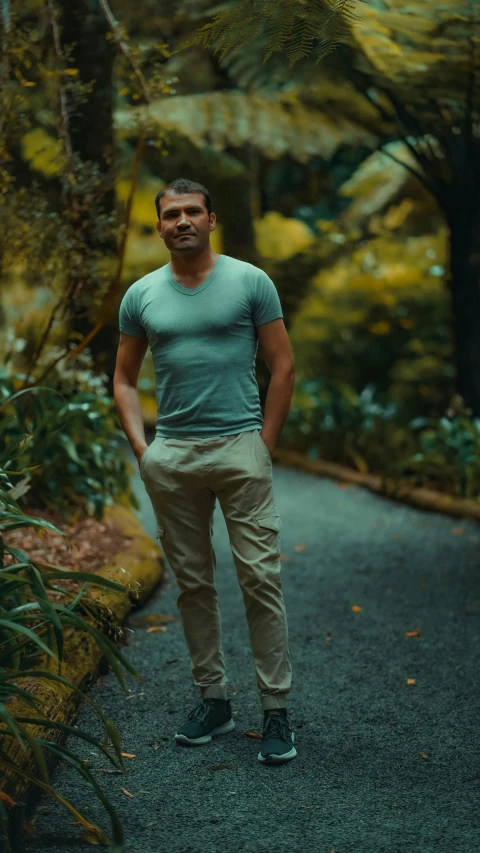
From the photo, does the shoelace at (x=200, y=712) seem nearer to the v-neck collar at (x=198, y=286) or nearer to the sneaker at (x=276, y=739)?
the sneaker at (x=276, y=739)

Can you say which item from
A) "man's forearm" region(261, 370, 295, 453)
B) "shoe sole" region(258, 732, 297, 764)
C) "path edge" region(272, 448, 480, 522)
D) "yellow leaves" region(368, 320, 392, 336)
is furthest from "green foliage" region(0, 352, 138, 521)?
"yellow leaves" region(368, 320, 392, 336)

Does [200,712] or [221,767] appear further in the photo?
[200,712]

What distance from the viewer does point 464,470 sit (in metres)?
7.34

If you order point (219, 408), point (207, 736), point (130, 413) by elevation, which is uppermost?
point (219, 408)

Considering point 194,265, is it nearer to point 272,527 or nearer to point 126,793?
point 272,527

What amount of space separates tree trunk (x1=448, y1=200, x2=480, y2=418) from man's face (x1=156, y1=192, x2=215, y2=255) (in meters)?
4.43

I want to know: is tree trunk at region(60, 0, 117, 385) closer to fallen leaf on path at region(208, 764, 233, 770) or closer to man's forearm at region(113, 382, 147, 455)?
man's forearm at region(113, 382, 147, 455)

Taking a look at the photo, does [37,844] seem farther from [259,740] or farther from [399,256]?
[399,256]

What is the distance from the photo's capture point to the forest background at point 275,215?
15.2 ft

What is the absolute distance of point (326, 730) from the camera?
11.3 ft

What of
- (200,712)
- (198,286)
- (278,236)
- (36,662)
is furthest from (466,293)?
(36,662)

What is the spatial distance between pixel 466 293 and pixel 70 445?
3.53 m

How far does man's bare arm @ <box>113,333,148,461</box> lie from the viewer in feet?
11.0

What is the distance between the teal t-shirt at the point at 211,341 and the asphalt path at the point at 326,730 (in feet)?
3.60
